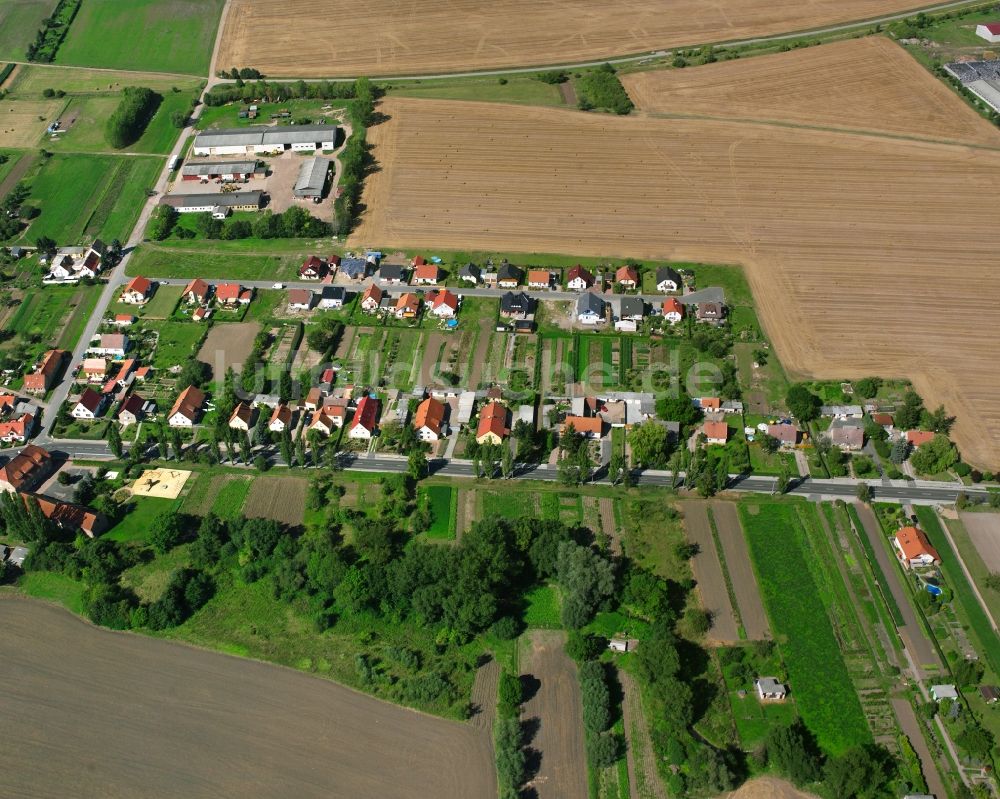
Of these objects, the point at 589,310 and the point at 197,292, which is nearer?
the point at 589,310

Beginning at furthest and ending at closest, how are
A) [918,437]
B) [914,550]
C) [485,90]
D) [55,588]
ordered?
[485,90]
[918,437]
[55,588]
[914,550]

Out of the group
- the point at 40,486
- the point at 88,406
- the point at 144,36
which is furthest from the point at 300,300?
the point at 144,36

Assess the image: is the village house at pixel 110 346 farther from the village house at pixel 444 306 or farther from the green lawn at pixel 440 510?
the green lawn at pixel 440 510

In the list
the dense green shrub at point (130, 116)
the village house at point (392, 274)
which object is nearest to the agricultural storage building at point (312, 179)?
the village house at point (392, 274)

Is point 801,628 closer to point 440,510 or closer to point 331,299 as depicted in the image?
point 440,510

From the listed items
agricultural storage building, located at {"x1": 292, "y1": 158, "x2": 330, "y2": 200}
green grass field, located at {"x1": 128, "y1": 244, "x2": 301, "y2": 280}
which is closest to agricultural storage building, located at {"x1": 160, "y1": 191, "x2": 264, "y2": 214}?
agricultural storage building, located at {"x1": 292, "y1": 158, "x2": 330, "y2": 200}

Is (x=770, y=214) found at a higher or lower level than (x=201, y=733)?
higher

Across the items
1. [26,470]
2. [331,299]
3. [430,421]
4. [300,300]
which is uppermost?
[331,299]

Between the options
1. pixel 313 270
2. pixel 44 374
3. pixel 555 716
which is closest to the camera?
pixel 555 716

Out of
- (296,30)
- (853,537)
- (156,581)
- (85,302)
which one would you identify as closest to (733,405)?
(853,537)

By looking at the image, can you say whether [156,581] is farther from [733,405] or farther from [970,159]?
[970,159]
